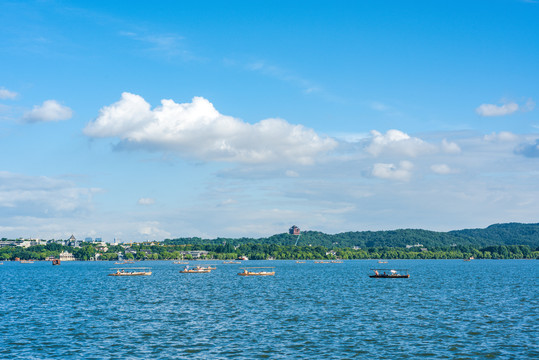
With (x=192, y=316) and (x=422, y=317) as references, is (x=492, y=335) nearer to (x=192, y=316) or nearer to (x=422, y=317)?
(x=422, y=317)

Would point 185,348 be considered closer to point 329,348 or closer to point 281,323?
point 329,348

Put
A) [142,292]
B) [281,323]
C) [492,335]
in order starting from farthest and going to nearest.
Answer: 1. [142,292]
2. [281,323]
3. [492,335]

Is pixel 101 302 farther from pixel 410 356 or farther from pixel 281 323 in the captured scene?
pixel 410 356

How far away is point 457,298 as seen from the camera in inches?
3834

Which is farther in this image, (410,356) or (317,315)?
(317,315)

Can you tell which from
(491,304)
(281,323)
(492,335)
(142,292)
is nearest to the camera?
(492,335)

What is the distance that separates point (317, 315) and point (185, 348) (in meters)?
27.4

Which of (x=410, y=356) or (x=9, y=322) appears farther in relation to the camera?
(x=9, y=322)

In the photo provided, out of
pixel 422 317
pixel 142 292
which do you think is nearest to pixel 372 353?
pixel 422 317

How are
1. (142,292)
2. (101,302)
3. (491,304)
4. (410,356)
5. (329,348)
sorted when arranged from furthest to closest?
(142,292) → (101,302) → (491,304) → (329,348) → (410,356)

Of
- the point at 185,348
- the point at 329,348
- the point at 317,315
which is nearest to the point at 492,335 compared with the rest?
the point at 329,348

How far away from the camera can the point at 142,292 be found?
377ft

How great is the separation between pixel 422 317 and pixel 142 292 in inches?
2539

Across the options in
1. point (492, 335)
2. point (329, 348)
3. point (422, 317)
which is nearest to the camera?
point (329, 348)
